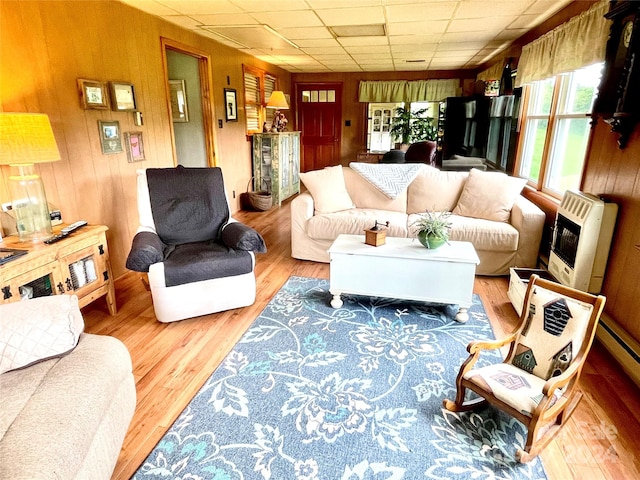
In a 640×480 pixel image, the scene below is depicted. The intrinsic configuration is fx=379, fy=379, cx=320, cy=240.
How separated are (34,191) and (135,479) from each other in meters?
1.73

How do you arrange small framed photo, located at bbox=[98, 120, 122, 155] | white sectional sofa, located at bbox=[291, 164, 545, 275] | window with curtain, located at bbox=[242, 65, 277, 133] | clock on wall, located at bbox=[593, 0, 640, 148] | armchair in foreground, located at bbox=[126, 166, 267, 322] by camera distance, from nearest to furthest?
clock on wall, located at bbox=[593, 0, 640, 148], armchair in foreground, located at bbox=[126, 166, 267, 322], small framed photo, located at bbox=[98, 120, 122, 155], white sectional sofa, located at bbox=[291, 164, 545, 275], window with curtain, located at bbox=[242, 65, 277, 133]

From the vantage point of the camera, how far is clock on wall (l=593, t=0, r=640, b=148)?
6.81 feet

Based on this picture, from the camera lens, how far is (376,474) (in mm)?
1474

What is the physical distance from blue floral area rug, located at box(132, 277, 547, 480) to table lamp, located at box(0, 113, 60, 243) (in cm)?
141

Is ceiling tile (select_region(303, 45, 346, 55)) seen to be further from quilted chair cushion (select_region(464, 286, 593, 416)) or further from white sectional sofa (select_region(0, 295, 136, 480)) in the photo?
white sectional sofa (select_region(0, 295, 136, 480))

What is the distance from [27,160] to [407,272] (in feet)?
7.64

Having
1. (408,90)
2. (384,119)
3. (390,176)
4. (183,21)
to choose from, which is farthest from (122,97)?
(384,119)

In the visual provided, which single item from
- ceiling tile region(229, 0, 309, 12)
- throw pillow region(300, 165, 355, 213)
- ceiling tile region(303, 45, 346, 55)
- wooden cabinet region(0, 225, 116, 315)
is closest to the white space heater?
throw pillow region(300, 165, 355, 213)

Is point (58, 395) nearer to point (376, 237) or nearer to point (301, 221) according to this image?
point (376, 237)

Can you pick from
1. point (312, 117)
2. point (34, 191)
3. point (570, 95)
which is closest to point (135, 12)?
point (34, 191)

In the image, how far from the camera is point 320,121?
809 centimetres

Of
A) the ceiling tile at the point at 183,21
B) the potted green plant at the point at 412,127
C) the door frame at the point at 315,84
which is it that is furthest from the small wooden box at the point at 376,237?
the door frame at the point at 315,84

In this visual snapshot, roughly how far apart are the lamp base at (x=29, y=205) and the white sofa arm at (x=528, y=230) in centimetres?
347

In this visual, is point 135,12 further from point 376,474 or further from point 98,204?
point 376,474
